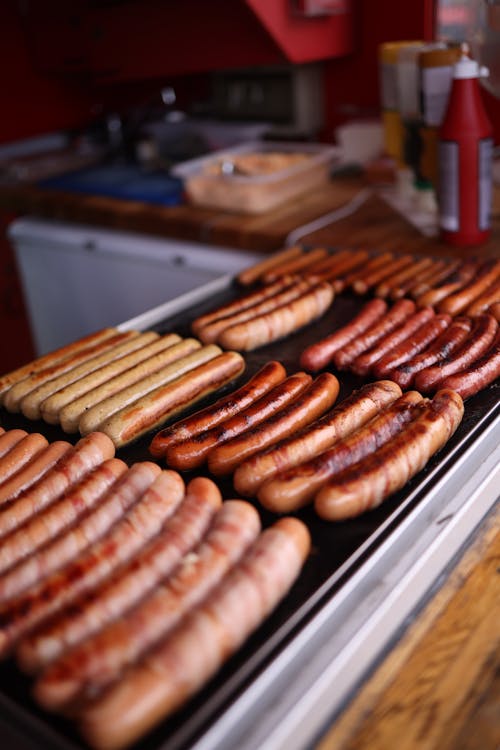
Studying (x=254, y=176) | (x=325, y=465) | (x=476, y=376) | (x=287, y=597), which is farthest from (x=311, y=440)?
(x=254, y=176)

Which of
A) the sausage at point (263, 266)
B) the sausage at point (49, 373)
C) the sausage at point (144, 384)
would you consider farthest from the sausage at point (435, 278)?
the sausage at point (49, 373)

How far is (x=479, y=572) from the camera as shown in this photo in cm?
163

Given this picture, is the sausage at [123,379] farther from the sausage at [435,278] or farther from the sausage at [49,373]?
the sausage at [435,278]

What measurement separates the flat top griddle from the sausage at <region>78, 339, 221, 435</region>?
0.11m

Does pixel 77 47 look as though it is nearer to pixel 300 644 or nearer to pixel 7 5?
pixel 7 5

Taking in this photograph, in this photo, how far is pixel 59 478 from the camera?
1.67 meters

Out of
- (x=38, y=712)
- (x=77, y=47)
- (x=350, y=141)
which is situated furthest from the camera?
(x=77, y=47)

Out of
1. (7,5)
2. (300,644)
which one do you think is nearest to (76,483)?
(300,644)

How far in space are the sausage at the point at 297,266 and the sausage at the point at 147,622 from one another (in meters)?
1.61

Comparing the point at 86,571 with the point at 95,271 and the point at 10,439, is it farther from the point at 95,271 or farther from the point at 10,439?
the point at 95,271

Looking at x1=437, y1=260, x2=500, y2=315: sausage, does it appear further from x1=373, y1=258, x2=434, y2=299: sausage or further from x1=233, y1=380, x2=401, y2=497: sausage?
x1=233, y1=380, x2=401, y2=497: sausage

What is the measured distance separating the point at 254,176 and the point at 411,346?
182 centimetres

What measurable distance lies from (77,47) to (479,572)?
→ 4.87 metres

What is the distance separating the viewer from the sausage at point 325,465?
5.14 ft
